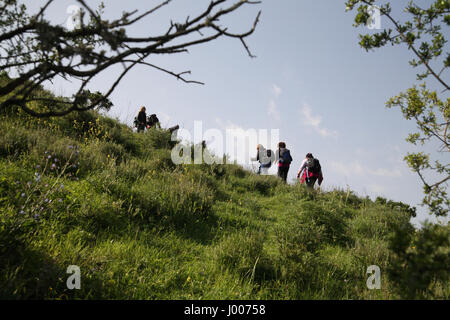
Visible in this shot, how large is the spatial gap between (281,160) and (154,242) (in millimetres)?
9440

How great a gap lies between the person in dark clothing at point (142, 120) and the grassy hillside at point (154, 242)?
7.14 meters

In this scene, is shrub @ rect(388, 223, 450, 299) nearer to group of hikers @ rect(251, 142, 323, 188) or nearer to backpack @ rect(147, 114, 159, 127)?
group of hikers @ rect(251, 142, 323, 188)

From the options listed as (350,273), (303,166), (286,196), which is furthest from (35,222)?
(303,166)

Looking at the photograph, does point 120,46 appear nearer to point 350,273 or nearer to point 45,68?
point 45,68

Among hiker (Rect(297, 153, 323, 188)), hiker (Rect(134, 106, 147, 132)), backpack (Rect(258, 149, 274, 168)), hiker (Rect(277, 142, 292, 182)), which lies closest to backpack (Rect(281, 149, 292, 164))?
hiker (Rect(277, 142, 292, 182))

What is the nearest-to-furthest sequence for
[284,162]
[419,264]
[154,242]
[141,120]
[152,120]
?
[419,264], [154,242], [284,162], [141,120], [152,120]

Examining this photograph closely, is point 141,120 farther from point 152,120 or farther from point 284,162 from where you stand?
point 284,162

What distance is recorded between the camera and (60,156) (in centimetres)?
564

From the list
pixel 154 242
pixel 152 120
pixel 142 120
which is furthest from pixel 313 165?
pixel 152 120

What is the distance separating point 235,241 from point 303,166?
316 inches

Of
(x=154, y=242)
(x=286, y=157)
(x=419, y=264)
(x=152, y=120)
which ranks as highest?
(x=152, y=120)

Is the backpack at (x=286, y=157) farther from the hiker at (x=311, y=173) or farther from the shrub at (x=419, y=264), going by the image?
the shrub at (x=419, y=264)

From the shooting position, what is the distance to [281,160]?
1225 cm

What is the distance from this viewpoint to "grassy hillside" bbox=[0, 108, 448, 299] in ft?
→ 8.60
